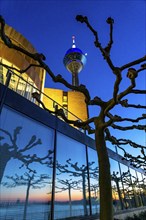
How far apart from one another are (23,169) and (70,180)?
2.33m

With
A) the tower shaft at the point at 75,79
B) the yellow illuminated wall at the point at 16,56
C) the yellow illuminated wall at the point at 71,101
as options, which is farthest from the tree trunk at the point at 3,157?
the tower shaft at the point at 75,79

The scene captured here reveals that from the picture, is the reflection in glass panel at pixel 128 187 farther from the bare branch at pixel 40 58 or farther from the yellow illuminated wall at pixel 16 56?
the yellow illuminated wall at pixel 16 56

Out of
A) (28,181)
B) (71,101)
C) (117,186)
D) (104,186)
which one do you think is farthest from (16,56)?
(71,101)

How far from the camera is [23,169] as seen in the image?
4316mm

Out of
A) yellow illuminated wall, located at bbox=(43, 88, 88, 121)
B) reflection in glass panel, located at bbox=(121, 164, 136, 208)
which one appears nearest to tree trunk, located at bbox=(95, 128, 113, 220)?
reflection in glass panel, located at bbox=(121, 164, 136, 208)

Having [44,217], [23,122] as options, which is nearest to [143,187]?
[44,217]

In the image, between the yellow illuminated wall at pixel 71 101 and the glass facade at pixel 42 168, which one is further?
the yellow illuminated wall at pixel 71 101

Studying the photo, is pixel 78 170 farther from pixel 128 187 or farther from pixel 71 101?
pixel 71 101

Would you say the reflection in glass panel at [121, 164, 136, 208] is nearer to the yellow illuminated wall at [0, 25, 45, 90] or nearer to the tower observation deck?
the yellow illuminated wall at [0, 25, 45, 90]

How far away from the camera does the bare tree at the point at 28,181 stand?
3922 mm

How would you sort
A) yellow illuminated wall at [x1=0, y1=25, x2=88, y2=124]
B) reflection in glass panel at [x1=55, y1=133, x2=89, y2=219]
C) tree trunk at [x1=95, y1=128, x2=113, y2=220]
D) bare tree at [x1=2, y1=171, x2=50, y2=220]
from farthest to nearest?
yellow illuminated wall at [x1=0, y1=25, x2=88, y2=124] → reflection in glass panel at [x1=55, y1=133, x2=89, y2=219] → bare tree at [x1=2, y1=171, x2=50, y2=220] → tree trunk at [x1=95, y1=128, x2=113, y2=220]

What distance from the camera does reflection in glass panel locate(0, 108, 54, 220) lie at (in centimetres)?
381

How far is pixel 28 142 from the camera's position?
4.73m

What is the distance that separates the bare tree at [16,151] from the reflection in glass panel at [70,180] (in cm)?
84
